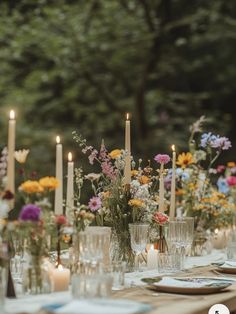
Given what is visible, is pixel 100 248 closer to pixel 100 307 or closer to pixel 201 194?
pixel 100 307

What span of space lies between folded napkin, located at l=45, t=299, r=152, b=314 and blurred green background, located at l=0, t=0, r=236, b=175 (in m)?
5.67

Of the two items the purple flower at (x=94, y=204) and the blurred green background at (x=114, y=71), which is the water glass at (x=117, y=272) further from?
the blurred green background at (x=114, y=71)

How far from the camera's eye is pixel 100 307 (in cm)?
165

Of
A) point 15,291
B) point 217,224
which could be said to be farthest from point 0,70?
point 15,291

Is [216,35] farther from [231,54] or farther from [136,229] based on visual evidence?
[136,229]

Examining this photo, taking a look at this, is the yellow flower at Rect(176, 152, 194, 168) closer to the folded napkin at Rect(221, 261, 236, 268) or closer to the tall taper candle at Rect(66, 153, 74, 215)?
the folded napkin at Rect(221, 261, 236, 268)

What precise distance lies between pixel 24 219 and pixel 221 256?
141 centimetres

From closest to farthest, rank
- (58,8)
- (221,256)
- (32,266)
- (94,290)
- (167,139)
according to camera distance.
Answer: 1. (94,290)
2. (32,266)
3. (221,256)
4. (58,8)
5. (167,139)

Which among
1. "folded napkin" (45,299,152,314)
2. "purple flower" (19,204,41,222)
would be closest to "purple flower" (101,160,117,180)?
"purple flower" (19,204,41,222)

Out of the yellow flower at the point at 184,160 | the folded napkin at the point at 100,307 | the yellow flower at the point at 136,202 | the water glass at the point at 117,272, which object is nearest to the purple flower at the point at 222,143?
the yellow flower at the point at 184,160

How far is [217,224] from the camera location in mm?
3260

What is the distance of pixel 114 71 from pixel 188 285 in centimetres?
624

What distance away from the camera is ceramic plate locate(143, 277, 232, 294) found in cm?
208

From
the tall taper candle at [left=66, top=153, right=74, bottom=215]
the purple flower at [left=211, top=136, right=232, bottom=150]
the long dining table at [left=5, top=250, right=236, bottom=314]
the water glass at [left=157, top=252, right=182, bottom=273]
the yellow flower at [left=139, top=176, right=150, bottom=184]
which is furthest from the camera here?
the purple flower at [left=211, top=136, right=232, bottom=150]
